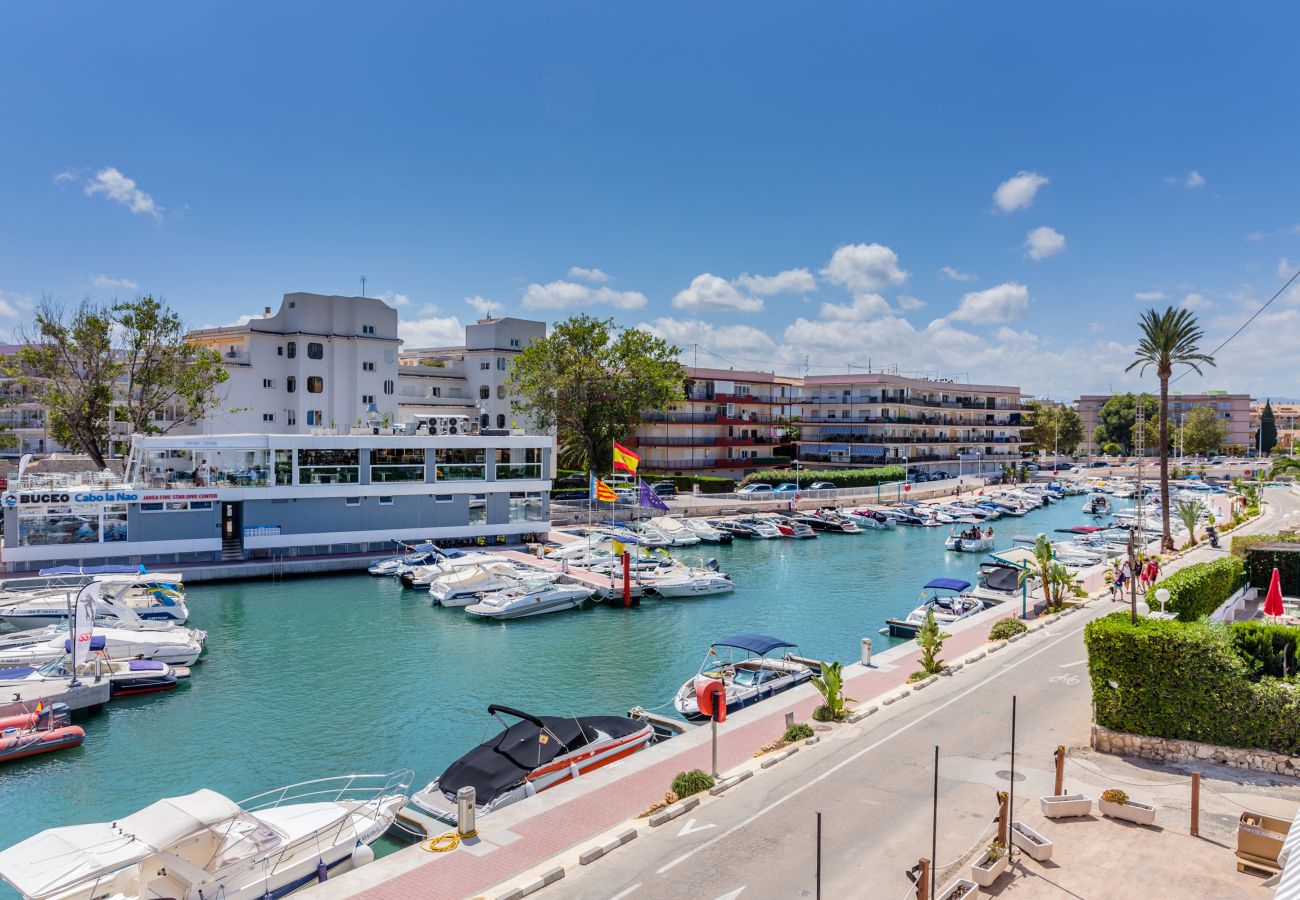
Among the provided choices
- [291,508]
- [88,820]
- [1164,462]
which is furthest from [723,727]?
[1164,462]

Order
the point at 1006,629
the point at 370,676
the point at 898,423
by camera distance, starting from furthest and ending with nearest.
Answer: the point at 898,423 < the point at 1006,629 < the point at 370,676

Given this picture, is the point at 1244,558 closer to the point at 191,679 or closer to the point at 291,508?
the point at 191,679

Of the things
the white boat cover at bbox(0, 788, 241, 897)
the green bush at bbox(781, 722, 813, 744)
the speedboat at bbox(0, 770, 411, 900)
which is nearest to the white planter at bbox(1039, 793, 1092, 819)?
the green bush at bbox(781, 722, 813, 744)

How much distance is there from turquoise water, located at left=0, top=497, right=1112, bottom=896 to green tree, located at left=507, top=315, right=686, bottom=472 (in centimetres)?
2951

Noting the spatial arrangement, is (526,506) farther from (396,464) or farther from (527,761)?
(527,761)

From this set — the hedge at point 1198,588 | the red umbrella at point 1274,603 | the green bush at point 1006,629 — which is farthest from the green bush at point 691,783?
the green bush at point 1006,629

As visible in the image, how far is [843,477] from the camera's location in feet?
313

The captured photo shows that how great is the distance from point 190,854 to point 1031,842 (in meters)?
14.8

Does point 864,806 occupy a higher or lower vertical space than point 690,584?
higher

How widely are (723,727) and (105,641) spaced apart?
22.3 metres

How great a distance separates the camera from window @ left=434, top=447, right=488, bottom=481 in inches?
2165

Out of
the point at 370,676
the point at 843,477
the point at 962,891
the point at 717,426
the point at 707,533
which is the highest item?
the point at 717,426

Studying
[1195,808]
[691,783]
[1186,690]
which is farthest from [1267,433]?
[691,783]

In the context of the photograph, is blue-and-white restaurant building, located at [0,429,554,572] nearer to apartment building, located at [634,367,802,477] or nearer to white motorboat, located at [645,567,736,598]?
white motorboat, located at [645,567,736,598]
